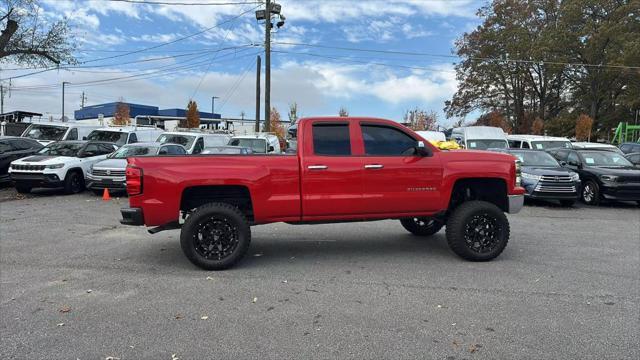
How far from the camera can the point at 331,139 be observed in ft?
20.9

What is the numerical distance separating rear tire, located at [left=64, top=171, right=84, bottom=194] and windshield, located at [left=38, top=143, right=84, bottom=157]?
85 cm

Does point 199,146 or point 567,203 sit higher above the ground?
point 199,146

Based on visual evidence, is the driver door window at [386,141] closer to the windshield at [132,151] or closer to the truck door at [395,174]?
the truck door at [395,174]

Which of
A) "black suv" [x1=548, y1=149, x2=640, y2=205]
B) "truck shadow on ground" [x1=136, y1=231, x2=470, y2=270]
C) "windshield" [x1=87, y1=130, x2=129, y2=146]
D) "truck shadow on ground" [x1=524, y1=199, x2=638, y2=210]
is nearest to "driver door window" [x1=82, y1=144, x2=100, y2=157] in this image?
"windshield" [x1=87, y1=130, x2=129, y2=146]

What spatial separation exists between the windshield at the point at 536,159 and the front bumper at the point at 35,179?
1315 centimetres

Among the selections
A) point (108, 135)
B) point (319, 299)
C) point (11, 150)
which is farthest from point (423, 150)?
point (108, 135)

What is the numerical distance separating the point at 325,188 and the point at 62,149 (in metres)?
11.8

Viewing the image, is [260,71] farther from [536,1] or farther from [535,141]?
[536,1]

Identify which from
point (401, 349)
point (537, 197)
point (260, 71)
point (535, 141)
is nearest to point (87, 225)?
point (401, 349)

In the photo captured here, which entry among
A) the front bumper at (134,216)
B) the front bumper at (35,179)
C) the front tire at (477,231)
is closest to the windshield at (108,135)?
the front bumper at (35,179)

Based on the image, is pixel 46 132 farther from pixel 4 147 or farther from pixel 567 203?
pixel 567 203

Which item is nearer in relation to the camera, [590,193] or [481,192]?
[481,192]

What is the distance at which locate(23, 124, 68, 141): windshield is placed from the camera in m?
19.9

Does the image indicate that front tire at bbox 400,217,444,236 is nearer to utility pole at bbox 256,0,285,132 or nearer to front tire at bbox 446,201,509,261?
front tire at bbox 446,201,509,261
